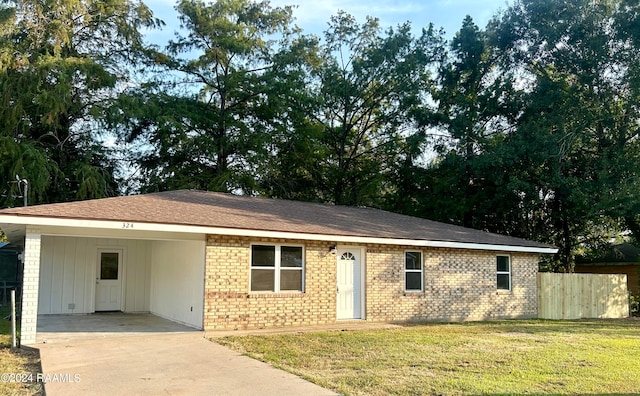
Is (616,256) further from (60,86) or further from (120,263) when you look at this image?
(60,86)

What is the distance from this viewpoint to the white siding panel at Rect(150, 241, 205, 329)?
1327cm

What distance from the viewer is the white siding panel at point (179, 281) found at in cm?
1327

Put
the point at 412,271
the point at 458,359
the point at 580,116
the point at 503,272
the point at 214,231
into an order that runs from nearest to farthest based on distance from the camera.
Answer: the point at 458,359, the point at 214,231, the point at 412,271, the point at 503,272, the point at 580,116

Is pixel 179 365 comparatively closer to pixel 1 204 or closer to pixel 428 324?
pixel 428 324

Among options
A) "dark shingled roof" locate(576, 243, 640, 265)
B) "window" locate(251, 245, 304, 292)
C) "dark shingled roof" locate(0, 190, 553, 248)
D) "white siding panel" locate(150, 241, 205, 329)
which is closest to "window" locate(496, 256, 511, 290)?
"dark shingled roof" locate(0, 190, 553, 248)

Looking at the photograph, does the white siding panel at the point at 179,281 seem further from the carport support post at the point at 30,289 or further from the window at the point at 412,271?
the window at the point at 412,271

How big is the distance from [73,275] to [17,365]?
304 inches

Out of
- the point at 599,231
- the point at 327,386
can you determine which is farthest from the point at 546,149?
the point at 327,386

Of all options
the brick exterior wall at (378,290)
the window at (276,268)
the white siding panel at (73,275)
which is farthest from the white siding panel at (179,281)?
the window at (276,268)

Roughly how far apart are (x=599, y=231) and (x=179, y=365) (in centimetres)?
2445

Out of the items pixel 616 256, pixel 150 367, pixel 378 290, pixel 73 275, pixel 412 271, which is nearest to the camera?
pixel 150 367

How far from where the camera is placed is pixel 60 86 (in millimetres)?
22156

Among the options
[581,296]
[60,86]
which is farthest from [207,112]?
[581,296]

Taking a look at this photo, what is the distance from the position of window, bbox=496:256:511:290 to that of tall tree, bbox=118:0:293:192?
511 inches
